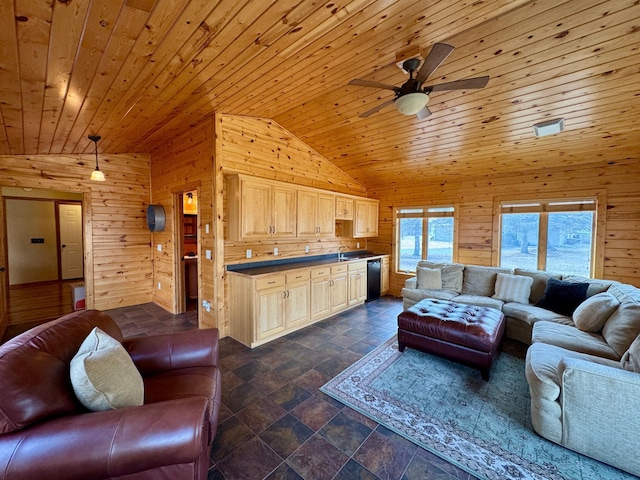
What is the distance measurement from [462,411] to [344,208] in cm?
358

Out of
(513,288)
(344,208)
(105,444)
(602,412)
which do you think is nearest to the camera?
(105,444)

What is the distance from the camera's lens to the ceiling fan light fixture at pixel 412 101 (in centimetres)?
221

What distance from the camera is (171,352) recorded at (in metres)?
1.90

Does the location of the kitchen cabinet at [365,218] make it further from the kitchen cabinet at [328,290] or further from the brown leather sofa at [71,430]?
the brown leather sofa at [71,430]

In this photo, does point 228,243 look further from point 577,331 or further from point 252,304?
point 577,331

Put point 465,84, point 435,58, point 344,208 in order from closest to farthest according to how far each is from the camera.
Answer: point 435,58 < point 465,84 < point 344,208

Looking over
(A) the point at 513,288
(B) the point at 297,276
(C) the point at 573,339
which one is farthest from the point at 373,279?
(C) the point at 573,339

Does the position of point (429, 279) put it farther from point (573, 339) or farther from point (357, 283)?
point (573, 339)

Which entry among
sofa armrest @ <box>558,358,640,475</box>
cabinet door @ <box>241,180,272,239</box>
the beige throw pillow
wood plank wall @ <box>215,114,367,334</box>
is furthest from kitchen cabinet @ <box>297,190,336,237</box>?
sofa armrest @ <box>558,358,640,475</box>

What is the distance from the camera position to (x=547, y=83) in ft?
8.77

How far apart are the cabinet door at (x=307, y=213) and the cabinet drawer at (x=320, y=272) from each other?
1.97ft

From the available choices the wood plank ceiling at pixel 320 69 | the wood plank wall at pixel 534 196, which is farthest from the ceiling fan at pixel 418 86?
the wood plank wall at pixel 534 196

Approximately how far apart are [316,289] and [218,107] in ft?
9.17

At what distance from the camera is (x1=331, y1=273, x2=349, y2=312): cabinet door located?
14.5 feet
